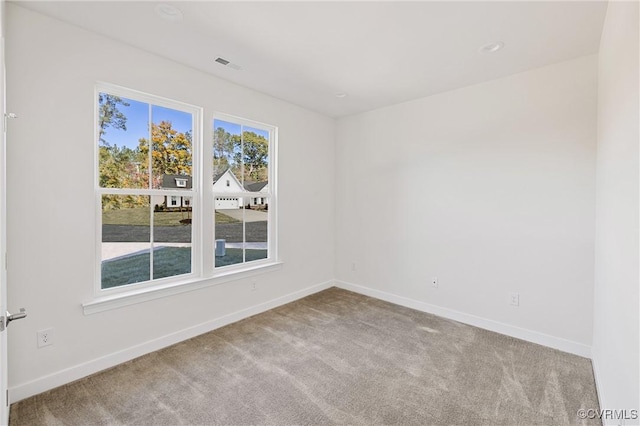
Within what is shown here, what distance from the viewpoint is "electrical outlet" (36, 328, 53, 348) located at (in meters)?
2.04

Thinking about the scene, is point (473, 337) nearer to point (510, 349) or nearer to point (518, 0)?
point (510, 349)

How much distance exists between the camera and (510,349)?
→ 2.65m

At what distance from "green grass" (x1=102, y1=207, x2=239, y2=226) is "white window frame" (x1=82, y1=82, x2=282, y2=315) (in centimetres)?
7

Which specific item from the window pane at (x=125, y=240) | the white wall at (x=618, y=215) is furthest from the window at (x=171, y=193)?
the white wall at (x=618, y=215)

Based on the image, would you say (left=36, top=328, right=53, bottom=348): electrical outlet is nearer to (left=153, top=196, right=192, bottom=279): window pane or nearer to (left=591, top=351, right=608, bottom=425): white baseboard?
(left=153, top=196, right=192, bottom=279): window pane

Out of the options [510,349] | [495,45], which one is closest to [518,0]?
[495,45]

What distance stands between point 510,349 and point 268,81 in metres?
3.46

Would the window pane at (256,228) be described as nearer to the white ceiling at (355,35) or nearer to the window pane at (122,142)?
the window pane at (122,142)

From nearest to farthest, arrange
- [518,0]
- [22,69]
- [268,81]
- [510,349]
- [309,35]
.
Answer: [518,0]
[22,69]
[309,35]
[510,349]
[268,81]

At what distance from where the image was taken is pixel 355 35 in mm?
2209

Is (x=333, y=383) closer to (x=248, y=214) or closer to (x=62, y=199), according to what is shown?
(x=248, y=214)

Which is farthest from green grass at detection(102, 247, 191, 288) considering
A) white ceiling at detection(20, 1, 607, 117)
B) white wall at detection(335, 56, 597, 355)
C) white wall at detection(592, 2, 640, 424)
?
white wall at detection(592, 2, 640, 424)

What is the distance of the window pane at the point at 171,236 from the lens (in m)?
2.70

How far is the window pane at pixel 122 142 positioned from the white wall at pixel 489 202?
2633 mm
